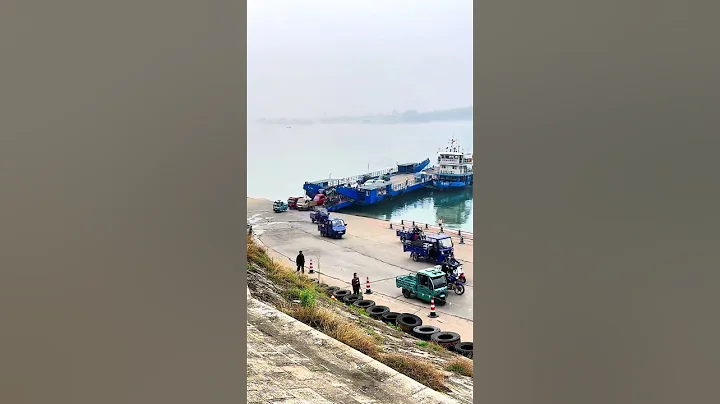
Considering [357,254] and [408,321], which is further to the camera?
[357,254]

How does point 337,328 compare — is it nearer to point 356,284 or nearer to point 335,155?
point 356,284

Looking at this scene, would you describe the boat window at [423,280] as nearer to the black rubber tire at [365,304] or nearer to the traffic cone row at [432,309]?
the traffic cone row at [432,309]
